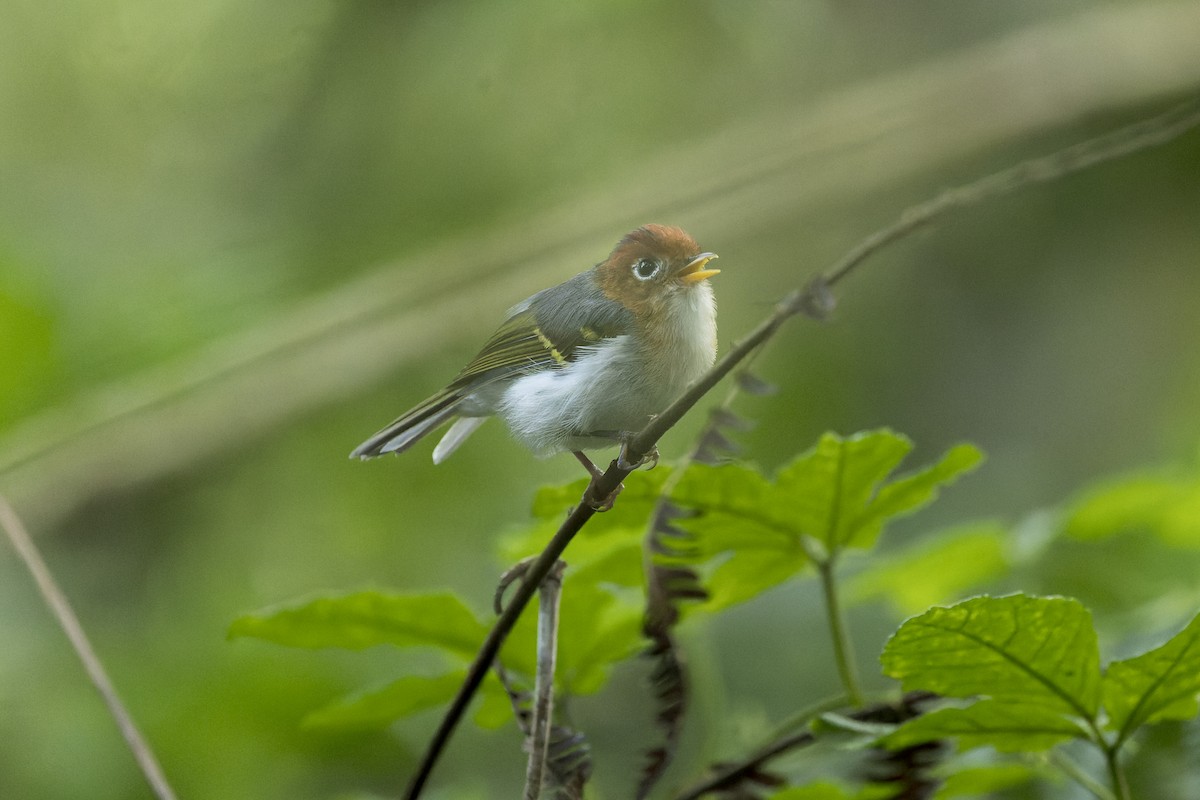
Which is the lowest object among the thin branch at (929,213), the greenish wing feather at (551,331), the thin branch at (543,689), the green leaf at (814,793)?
the green leaf at (814,793)

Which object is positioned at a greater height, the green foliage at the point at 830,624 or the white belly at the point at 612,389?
the white belly at the point at 612,389

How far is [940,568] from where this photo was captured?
1437 millimetres

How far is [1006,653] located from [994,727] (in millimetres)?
94

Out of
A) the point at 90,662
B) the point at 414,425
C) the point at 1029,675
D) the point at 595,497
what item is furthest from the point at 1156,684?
the point at 90,662

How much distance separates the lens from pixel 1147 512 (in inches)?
57.7

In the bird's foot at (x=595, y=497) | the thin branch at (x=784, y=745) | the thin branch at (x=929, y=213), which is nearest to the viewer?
the thin branch at (x=929, y=213)

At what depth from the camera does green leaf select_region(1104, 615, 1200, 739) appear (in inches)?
31.9

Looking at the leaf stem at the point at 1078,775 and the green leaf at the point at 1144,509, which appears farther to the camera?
the green leaf at the point at 1144,509

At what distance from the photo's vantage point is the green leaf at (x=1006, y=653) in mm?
774

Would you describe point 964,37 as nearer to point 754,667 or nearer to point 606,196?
point 606,196

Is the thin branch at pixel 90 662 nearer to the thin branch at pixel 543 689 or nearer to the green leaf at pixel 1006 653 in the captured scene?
the thin branch at pixel 543 689

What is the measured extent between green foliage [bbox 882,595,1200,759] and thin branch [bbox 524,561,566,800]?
219mm

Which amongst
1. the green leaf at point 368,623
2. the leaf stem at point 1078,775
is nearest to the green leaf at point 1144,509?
the leaf stem at point 1078,775

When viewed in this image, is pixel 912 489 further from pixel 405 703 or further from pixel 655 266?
pixel 405 703
